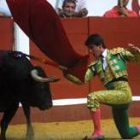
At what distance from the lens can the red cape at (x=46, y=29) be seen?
7.41 m

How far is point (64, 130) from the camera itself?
28.6 ft

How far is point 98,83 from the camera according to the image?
9742 mm

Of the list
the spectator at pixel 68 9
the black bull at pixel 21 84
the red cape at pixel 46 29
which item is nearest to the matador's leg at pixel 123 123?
the red cape at pixel 46 29

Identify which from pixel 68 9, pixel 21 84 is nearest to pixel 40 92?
pixel 21 84

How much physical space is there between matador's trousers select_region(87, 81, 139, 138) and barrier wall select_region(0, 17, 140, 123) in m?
1.84

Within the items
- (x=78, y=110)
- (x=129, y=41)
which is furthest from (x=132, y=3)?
(x=78, y=110)

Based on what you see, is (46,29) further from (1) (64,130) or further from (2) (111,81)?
(1) (64,130)

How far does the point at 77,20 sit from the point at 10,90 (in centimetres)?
225

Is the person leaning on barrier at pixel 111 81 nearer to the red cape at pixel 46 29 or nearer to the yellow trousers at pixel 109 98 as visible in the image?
the yellow trousers at pixel 109 98

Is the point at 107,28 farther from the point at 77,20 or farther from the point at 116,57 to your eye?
Result: the point at 116,57

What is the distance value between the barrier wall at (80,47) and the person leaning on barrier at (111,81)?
5.83 ft

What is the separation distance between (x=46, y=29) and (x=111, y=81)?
863 mm

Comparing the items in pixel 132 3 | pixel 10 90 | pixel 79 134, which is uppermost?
pixel 132 3

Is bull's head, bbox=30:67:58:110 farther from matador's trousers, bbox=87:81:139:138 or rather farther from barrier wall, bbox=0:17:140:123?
barrier wall, bbox=0:17:140:123
